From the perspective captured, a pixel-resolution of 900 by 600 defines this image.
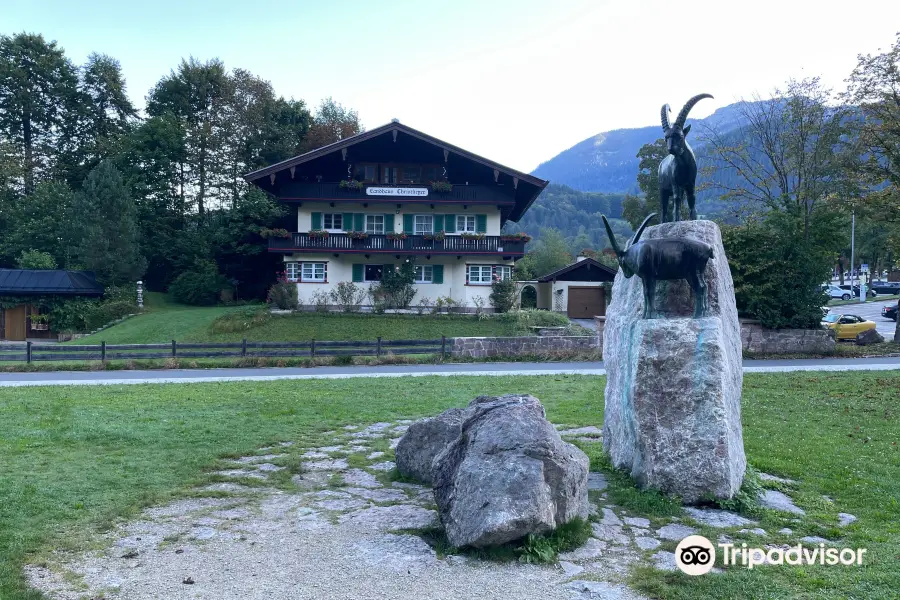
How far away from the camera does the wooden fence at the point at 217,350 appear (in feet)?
70.1

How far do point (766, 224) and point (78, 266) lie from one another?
40.3 m

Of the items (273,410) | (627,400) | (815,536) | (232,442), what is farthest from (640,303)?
(273,410)

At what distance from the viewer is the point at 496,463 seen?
5.43 meters

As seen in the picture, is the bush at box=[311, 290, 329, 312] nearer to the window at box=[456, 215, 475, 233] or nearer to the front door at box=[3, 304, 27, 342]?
the window at box=[456, 215, 475, 233]

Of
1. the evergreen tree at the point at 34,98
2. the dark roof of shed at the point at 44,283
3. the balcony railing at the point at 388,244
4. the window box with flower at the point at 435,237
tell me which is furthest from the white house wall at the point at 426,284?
the evergreen tree at the point at 34,98

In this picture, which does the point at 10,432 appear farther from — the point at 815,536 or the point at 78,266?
the point at 78,266

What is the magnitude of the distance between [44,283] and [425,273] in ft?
75.3

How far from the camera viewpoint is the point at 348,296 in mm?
35375

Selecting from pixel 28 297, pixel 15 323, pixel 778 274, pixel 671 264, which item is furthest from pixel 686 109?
pixel 15 323

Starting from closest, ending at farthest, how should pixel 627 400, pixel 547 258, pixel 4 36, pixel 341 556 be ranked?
pixel 341 556 < pixel 627 400 < pixel 4 36 < pixel 547 258

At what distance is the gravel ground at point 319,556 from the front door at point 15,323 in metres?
36.1

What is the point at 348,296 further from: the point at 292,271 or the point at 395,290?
the point at 292,271

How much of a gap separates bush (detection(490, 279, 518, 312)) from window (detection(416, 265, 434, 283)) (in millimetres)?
4211

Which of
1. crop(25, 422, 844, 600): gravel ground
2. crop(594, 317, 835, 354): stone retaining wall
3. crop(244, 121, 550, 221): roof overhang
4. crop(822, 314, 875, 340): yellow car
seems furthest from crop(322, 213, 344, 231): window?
crop(25, 422, 844, 600): gravel ground
